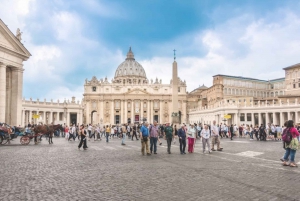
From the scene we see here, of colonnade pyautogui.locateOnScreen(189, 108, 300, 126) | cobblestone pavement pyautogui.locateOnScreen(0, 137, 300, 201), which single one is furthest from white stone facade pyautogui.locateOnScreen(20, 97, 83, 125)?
cobblestone pavement pyautogui.locateOnScreen(0, 137, 300, 201)

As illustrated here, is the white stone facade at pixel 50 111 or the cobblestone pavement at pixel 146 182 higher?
the white stone facade at pixel 50 111

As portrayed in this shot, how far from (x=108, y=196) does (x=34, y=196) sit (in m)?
1.48

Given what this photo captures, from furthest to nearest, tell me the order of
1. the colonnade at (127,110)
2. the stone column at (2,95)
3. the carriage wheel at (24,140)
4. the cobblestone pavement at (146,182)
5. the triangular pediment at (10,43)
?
the colonnade at (127,110)
the triangular pediment at (10,43)
the stone column at (2,95)
the carriage wheel at (24,140)
the cobblestone pavement at (146,182)

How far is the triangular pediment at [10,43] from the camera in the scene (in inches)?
1012

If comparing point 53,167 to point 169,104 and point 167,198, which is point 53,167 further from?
point 169,104

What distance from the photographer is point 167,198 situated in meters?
6.05

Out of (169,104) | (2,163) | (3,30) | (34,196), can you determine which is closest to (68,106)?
(169,104)

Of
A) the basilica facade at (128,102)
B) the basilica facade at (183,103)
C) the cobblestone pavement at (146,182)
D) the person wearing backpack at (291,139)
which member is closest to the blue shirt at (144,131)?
the cobblestone pavement at (146,182)

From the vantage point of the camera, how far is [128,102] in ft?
335

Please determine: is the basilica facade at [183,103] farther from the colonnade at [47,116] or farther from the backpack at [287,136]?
the backpack at [287,136]

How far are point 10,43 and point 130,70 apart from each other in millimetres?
104617

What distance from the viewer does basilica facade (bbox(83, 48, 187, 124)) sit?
101 metres

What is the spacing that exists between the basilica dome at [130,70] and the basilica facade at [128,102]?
1048 inches

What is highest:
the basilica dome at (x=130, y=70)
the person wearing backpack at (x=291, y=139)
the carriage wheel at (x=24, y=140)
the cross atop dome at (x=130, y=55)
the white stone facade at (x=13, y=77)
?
the cross atop dome at (x=130, y=55)
